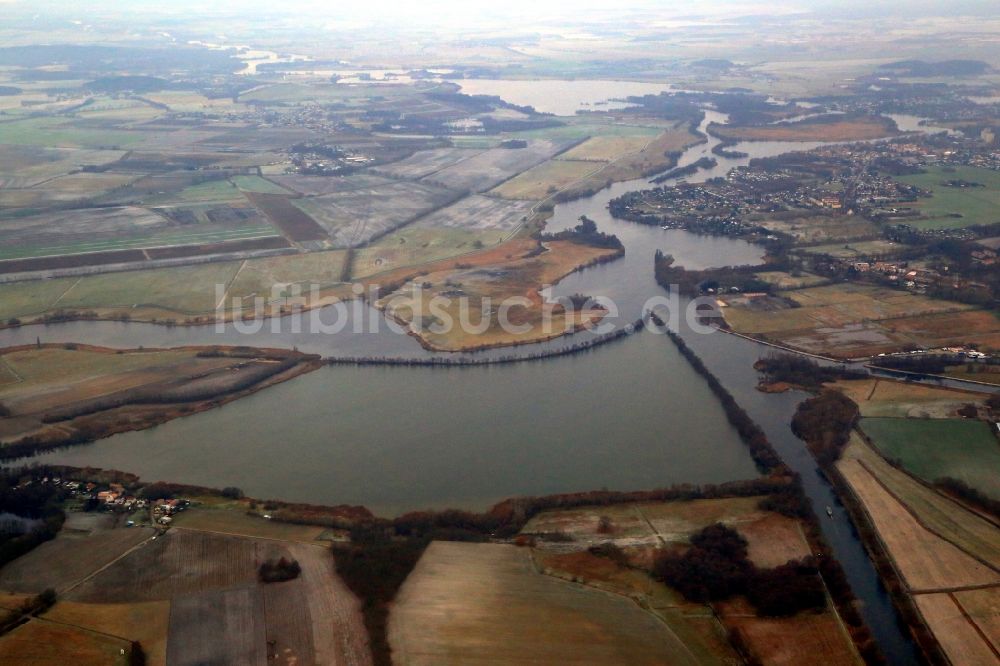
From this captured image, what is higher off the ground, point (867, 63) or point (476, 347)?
point (867, 63)

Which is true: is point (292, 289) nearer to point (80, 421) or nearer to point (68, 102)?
point (80, 421)

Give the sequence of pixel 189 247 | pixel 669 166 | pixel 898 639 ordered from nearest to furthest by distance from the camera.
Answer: pixel 898 639
pixel 189 247
pixel 669 166

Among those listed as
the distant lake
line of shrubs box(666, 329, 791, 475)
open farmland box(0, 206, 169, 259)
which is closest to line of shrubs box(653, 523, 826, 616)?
line of shrubs box(666, 329, 791, 475)

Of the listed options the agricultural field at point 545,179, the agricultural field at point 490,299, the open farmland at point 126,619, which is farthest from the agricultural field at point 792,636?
the agricultural field at point 545,179

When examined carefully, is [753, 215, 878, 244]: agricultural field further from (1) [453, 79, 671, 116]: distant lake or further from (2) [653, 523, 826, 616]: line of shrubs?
(1) [453, 79, 671, 116]: distant lake

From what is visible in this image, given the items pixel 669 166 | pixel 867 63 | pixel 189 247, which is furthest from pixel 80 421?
pixel 867 63

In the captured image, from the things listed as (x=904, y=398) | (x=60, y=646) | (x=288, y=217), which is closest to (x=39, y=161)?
(x=288, y=217)

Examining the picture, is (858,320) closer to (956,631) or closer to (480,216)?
(956,631)

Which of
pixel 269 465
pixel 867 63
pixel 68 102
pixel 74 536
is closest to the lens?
pixel 74 536
